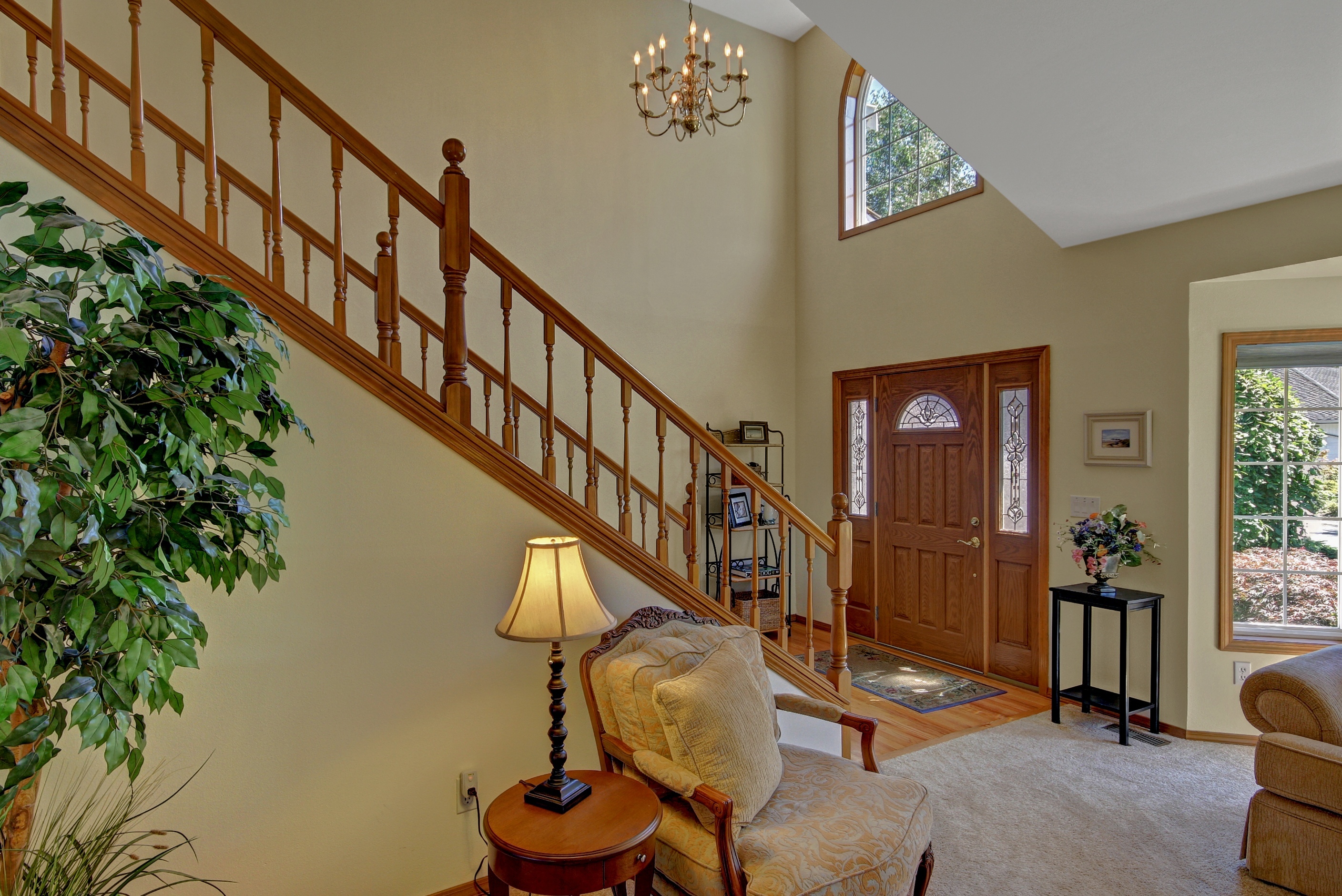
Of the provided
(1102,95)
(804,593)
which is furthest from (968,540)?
(1102,95)

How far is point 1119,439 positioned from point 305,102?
4.31 metres

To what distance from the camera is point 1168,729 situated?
12.7ft

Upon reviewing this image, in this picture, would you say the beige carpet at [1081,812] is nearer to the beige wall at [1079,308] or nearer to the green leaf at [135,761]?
the beige wall at [1079,308]

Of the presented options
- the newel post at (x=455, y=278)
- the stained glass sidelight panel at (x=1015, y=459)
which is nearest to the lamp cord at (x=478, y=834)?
the newel post at (x=455, y=278)

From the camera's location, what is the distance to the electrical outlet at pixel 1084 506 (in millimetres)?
4191

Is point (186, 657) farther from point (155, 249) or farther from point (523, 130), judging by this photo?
point (523, 130)

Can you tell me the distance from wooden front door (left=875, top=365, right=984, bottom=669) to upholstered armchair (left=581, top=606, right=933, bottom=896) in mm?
2843

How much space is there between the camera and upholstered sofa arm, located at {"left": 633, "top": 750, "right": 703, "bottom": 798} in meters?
1.97

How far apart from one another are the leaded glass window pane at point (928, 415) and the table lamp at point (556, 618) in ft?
12.2

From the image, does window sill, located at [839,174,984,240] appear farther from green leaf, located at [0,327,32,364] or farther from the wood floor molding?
green leaf, located at [0,327,32,364]

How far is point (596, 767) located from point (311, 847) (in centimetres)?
101

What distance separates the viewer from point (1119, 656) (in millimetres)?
3955

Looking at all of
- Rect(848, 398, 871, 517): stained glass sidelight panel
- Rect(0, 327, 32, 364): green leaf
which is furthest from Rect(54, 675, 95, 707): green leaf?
Rect(848, 398, 871, 517): stained glass sidelight panel

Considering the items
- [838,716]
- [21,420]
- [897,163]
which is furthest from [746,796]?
Answer: [897,163]
